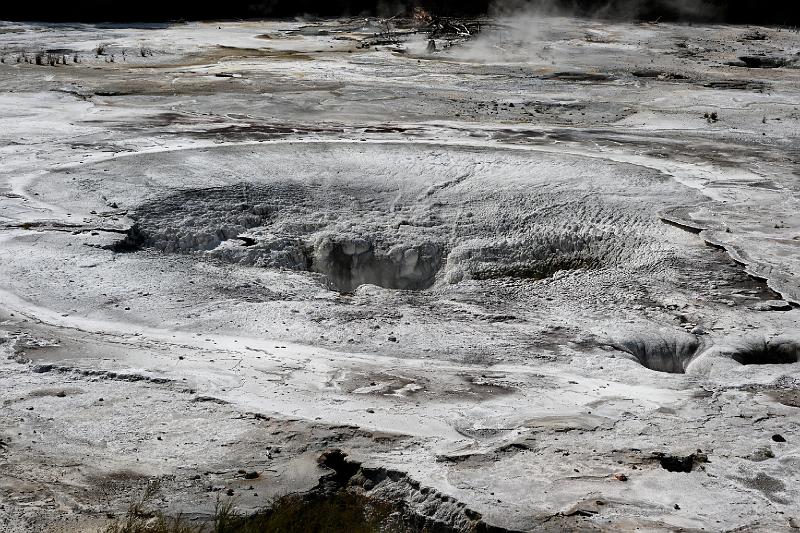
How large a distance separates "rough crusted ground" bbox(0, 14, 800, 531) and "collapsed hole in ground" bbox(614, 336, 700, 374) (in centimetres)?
1

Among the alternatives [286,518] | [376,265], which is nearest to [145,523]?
[286,518]

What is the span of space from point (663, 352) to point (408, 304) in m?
1.79

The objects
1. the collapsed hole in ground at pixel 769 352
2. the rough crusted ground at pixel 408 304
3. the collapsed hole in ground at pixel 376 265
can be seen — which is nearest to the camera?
the rough crusted ground at pixel 408 304

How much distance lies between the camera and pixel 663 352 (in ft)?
20.3

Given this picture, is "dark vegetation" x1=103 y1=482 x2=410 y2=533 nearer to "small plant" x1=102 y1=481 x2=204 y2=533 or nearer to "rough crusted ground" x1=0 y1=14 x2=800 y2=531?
"small plant" x1=102 y1=481 x2=204 y2=533

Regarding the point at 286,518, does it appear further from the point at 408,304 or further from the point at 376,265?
the point at 376,265

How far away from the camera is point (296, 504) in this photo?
4344 mm

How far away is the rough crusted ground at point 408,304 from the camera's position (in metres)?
4.55

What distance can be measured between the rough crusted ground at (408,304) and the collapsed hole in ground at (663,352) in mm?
14

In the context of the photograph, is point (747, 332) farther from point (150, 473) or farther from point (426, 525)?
point (150, 473)

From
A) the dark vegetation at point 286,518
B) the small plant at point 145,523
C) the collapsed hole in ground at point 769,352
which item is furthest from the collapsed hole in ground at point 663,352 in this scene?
the small plant at point 145,523

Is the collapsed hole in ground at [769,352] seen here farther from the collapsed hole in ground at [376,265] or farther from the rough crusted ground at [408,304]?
the collapsed hole in ground at [376,265]

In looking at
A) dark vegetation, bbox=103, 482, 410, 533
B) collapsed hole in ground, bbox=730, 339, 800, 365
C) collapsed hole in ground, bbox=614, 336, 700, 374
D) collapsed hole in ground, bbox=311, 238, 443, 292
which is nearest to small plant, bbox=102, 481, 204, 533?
dark vegetation, bbox=103, 482, 410, 533

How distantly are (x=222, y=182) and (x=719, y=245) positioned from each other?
4.52 metres
